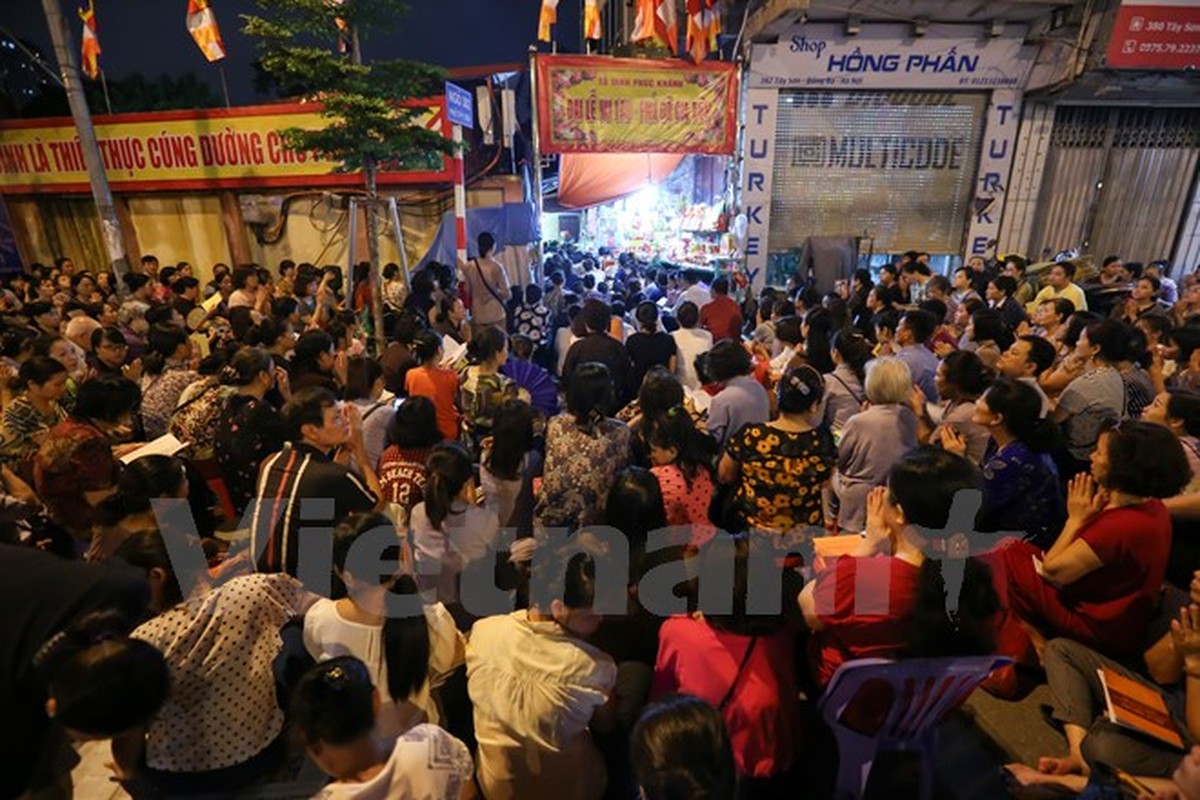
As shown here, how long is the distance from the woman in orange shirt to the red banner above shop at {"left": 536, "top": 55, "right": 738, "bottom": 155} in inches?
245

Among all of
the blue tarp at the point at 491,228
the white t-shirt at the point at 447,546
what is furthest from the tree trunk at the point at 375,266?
the white t-shirt at the point at 447,546

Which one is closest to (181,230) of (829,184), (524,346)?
(524,346)

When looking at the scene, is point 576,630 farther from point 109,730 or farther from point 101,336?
point 101,336

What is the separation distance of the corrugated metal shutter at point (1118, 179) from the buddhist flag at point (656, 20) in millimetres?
6821

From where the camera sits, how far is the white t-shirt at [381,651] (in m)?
2.18

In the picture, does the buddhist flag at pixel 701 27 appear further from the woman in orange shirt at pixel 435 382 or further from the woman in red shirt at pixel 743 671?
the woman in red shirt at pixel 743 671

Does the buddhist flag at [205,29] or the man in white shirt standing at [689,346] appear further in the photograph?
the buddhist flag at [205,29]

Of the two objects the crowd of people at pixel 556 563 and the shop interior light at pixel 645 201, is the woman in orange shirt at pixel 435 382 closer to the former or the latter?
the crowd of people at pixel 556 563

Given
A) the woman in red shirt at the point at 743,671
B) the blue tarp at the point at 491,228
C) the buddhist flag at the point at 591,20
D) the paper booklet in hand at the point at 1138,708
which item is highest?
the buddhist flag at the point at 591,20

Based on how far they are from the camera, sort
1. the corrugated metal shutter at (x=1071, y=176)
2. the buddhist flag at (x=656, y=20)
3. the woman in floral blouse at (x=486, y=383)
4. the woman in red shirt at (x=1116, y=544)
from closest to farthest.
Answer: the woman in red shirt at (x=1116, y=544)
the woman in floral blouse at (x=486, y=383)
the buddhist flag at (x=656, y=20)
the corrugated metal shutter at (x=1071, y=176)

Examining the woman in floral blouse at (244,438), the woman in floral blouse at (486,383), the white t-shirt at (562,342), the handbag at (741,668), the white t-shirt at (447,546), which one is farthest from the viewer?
the white t-shirt at (562,342)

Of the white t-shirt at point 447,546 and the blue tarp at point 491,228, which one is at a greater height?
the blue tarp at point 491,228

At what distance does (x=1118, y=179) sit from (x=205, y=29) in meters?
15.1

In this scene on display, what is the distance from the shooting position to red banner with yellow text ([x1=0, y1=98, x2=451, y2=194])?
10.4 m
